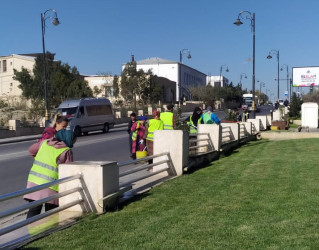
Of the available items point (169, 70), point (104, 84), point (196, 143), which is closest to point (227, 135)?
point (196, 143)

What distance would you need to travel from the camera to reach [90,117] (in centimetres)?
3064

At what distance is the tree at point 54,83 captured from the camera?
5394cm

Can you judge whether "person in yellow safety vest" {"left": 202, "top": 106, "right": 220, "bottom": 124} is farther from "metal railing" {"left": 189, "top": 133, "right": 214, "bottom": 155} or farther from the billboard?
the billboard

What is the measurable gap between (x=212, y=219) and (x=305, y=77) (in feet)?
189

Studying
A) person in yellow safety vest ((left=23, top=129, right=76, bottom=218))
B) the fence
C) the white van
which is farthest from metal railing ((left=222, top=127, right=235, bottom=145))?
the white van

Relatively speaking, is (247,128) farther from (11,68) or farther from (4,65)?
(4,65)

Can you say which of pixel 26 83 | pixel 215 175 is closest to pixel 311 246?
pixel 215 175

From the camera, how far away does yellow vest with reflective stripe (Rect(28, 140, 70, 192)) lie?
5430mm

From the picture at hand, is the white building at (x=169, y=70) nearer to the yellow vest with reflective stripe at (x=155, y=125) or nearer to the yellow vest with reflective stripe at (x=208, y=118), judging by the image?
the yellow vest with reflective stripe at (x=208, y=118)

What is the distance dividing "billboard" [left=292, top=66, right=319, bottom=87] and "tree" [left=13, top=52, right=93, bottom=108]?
2682 centimetres

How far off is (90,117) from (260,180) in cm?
2269

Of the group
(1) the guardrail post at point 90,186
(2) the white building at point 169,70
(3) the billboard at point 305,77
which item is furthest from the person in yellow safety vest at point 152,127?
(2) the white building at point 169,70

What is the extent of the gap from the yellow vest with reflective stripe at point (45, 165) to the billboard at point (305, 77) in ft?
189

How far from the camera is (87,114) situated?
30.3 m
